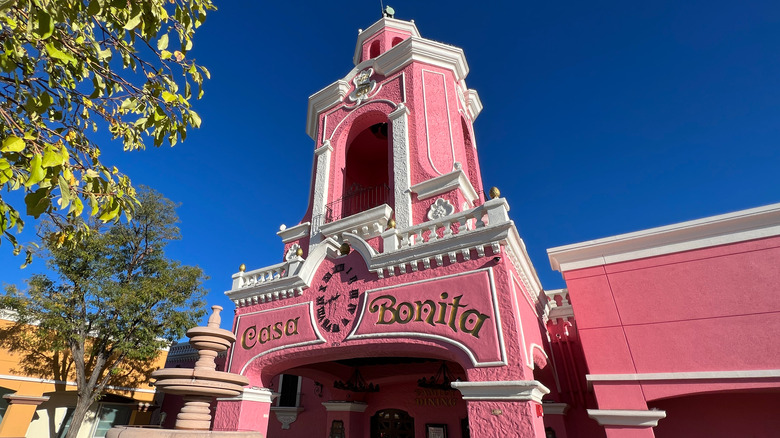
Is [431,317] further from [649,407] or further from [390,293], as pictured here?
[649,407]

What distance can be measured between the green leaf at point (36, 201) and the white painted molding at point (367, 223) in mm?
6946

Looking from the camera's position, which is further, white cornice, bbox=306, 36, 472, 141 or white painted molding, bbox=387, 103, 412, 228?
white cornice, bbox=306, 36, 472, 141

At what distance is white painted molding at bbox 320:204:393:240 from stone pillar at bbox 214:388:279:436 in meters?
4.25

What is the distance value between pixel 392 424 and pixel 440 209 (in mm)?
7080

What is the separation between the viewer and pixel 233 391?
5836 millimetres

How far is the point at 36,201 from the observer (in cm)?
292

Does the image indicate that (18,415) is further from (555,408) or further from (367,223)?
(555,408)

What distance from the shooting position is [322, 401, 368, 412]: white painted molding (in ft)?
37.1

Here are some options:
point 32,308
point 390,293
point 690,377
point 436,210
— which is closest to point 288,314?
point 390,293

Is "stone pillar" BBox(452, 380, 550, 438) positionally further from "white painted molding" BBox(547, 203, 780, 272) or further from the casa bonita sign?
"white painted molding" BBox(547, 203, 780, 272)

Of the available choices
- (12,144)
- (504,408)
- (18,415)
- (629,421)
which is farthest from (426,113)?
(18,415)

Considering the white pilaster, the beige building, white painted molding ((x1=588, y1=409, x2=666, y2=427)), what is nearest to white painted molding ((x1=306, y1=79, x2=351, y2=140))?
the white pilaster

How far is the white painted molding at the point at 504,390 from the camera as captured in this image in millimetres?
5426

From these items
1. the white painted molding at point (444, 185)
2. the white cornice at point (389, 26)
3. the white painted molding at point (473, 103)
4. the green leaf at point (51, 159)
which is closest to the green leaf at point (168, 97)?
the green leaf at point (51, 159)
